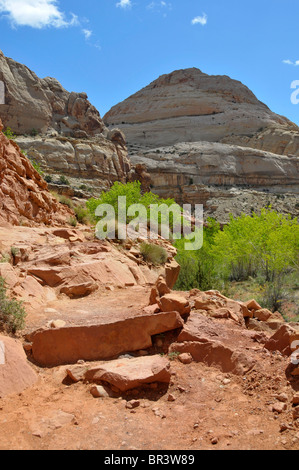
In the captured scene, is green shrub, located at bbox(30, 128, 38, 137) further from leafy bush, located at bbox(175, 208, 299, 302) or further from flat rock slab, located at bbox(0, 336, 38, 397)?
flat rock slab, located at bbox(0, 336, 38, 397)

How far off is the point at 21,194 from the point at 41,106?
5145 centimetres

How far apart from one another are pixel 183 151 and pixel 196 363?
75082mm

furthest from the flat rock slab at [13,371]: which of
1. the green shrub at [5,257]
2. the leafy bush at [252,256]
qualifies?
the leafy bush at [252,256]

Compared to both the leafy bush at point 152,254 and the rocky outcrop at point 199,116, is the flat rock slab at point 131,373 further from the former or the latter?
the rocky outcrop at point 199,116

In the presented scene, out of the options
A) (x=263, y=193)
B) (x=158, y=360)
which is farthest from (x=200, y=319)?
(x=263, y=193)

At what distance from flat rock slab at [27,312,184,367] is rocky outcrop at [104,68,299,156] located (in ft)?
276

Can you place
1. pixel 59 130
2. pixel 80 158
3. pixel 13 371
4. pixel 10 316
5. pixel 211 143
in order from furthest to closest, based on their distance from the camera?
pixel 211 143
pixel 59 130
pixel 80 158
pixel 10 316
pixel 13 371

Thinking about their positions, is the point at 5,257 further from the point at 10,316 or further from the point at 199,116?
the point at 199,116

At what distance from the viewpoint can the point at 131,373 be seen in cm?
437

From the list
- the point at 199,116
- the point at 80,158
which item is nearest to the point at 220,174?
the point at 80,158

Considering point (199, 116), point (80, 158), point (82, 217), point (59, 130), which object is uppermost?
point (199, 116)

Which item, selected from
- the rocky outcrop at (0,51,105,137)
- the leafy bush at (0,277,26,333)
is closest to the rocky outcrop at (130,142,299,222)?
the rocky outcrop at (0,51,105,137)
